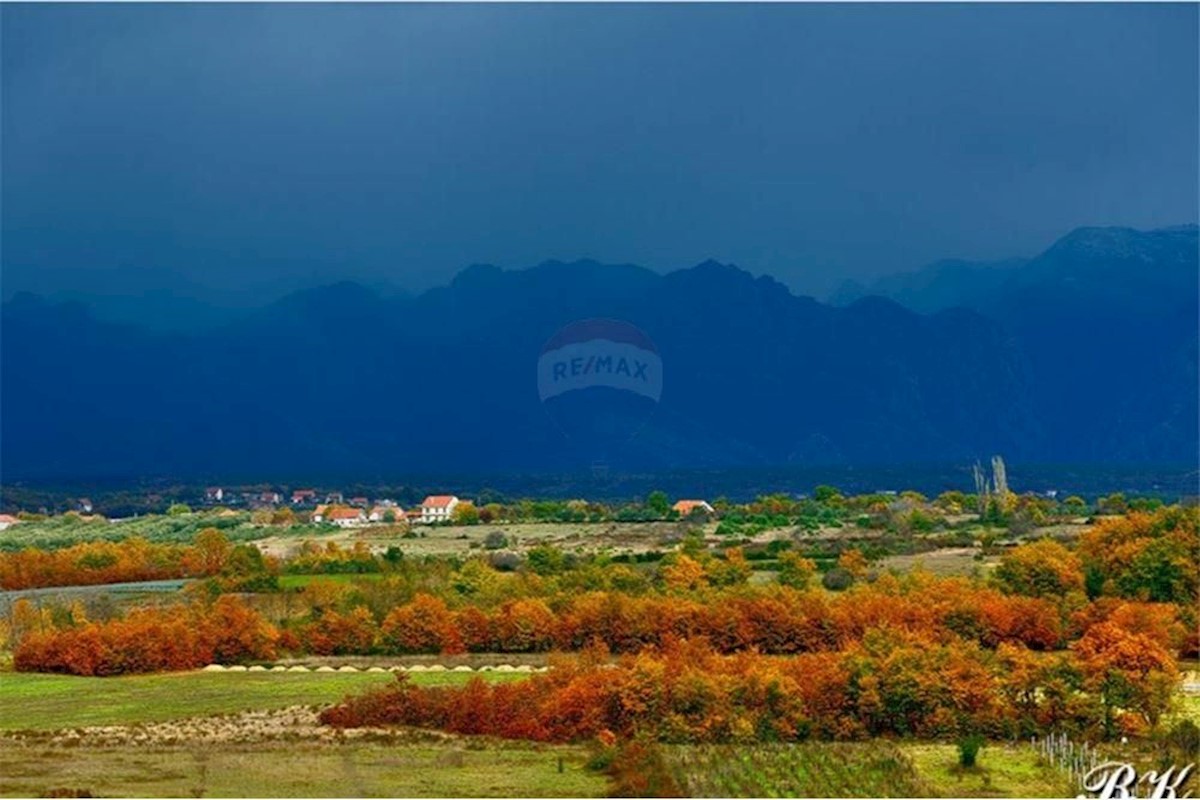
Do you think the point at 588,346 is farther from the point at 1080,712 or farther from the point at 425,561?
the point at 1080,712

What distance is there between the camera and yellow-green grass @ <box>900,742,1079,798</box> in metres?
28.8

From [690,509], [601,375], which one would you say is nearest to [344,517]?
[601,375]

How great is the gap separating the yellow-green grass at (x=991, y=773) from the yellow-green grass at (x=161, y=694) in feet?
41.6

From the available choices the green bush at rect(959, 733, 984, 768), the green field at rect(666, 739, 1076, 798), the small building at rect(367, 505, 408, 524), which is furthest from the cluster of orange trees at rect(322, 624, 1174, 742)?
the small building at rect(367, 505, 408, 524)

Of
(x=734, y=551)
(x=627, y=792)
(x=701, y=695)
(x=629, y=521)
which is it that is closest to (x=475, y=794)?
(x=627, y=792)

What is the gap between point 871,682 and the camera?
34.6 m

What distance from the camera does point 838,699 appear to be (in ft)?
114

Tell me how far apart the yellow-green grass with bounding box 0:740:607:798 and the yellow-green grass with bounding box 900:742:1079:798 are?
6376 mm

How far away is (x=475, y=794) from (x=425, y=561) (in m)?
36.9

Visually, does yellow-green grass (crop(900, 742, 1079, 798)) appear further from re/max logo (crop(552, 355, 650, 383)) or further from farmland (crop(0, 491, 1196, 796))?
re/max logo (crop(552, 355, 650, 383))

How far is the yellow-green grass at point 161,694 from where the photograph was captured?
123ft

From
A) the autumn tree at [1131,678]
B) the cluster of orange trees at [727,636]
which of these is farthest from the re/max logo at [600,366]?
the autumn tree at [1131,678]
